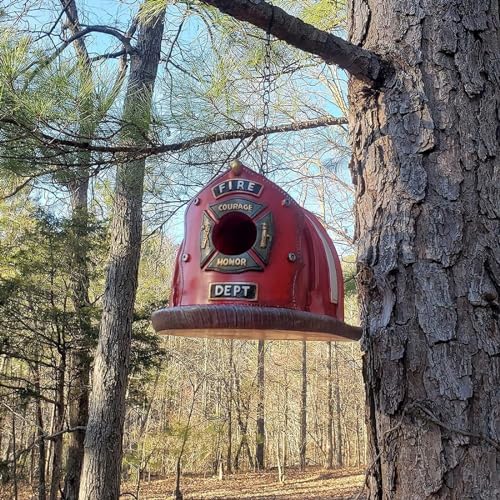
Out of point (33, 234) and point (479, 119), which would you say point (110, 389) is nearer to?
point (33, 234)

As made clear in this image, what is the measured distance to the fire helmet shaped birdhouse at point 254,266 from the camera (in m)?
1.17

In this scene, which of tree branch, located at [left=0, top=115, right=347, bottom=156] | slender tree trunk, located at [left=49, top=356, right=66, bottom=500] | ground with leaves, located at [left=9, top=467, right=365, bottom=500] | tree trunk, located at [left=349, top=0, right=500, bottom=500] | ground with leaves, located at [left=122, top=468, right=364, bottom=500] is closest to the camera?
tree trunk, located at [left=349, top=0, right=500, bottom=500]

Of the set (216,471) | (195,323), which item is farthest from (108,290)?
(216,471)

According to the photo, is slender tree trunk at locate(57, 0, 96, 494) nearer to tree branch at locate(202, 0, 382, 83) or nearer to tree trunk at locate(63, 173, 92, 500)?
tree trunk at locate(63, 173, 92, 500)

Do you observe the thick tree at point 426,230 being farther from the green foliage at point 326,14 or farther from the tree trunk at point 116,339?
the tree trunk at point 116,339

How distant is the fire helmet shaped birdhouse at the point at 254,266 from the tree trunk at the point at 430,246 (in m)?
0.11

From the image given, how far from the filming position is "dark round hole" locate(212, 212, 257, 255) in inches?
51.8

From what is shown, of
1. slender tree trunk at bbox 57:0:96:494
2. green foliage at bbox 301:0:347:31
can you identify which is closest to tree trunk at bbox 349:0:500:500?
green foliage at bbox 301:0:347:31

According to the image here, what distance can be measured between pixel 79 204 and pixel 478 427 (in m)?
7.55

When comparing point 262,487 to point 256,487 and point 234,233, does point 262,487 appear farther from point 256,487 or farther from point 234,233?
point 234,233

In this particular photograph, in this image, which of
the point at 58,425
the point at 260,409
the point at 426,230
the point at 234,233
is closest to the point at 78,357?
the point at 58,425

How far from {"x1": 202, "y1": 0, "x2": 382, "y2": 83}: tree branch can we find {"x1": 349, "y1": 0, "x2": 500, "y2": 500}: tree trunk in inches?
2.8

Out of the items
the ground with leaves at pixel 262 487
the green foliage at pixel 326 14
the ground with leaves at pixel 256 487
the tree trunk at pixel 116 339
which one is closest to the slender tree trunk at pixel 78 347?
the tree trunk at pixel 116 339

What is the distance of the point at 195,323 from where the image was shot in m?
1.13
